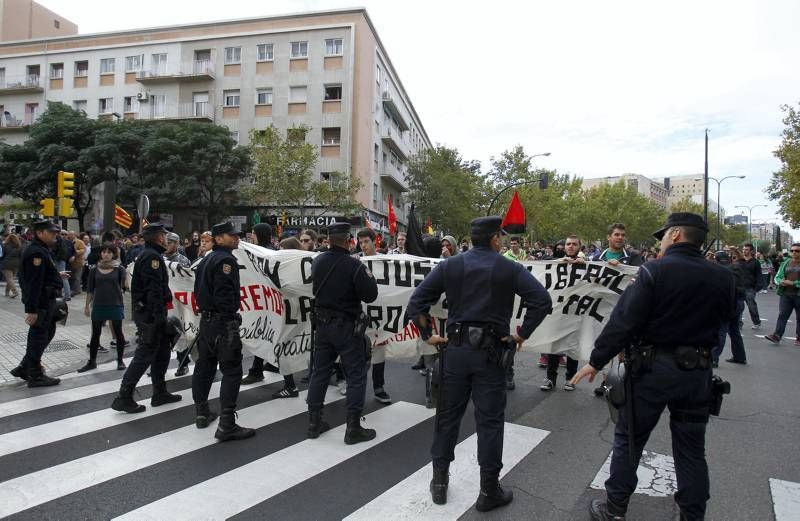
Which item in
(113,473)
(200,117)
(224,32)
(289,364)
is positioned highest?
(224,32)

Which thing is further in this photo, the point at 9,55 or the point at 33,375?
the point at 9,55

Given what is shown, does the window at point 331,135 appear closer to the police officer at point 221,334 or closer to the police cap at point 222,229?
the police cap at point 222,229

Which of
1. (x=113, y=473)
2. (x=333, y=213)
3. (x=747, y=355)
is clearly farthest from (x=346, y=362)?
(x=333, y=213)

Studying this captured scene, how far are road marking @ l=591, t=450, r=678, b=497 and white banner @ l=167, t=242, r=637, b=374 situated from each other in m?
1.93

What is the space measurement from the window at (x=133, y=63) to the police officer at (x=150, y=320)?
38.8 m

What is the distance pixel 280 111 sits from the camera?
3553cm

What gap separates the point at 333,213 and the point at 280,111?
26.4 feet

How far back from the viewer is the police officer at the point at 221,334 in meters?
4.57

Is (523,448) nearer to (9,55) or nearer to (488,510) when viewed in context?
(488,510)

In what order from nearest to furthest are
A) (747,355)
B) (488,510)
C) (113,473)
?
(488,510) → (113,473) → (747,355)

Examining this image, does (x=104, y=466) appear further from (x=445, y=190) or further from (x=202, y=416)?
(x=445, y=190)

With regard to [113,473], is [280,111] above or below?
above

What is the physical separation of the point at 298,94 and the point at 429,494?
35.2 m

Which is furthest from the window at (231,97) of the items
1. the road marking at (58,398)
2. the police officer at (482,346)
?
the police officer at (482,346)
